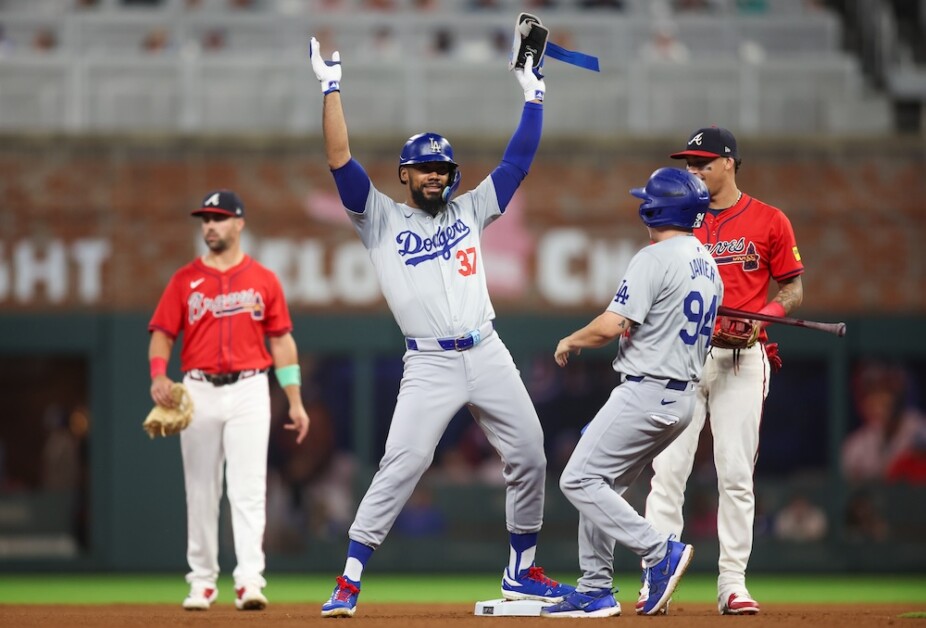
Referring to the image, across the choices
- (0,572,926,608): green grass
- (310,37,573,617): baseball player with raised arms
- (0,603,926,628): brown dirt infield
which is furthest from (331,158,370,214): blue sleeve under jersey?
(0,572,926,608): green grass

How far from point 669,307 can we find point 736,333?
74cm

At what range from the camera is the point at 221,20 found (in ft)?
49.0

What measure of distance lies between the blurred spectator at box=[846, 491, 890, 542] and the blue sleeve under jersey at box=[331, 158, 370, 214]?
881cm

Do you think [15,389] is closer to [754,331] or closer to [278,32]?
[278,32]

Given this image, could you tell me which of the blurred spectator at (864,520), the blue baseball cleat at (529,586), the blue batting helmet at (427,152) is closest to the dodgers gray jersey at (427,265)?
the blue batting helmet at (427,152)

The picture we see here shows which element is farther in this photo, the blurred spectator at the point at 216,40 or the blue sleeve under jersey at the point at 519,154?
the blurred spectator at the point at 216,40

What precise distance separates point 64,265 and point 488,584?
535 centimetres

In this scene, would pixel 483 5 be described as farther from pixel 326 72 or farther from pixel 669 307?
pixel 669 307

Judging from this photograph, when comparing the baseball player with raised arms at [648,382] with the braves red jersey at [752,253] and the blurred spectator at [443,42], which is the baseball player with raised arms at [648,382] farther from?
the blurred spectator at [443,42]

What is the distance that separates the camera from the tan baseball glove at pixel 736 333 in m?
7.29

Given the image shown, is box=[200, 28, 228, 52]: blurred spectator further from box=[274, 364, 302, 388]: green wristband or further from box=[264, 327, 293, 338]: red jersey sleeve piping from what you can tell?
box=[274, 364, 302, 388]: green wristband

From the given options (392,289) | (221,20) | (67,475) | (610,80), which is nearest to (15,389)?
(67,475)

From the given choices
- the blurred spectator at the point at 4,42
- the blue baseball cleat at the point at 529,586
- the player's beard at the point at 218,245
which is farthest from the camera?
the blurred spectator at the point at 4,42

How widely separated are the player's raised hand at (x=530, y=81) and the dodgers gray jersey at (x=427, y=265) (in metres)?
0.72
